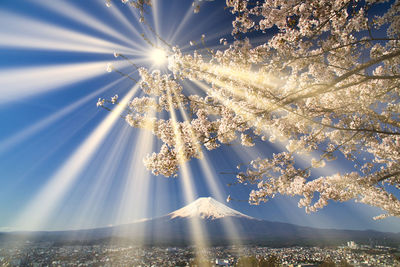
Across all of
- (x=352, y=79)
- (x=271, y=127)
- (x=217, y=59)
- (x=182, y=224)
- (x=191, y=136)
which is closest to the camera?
(x=191, y=136)

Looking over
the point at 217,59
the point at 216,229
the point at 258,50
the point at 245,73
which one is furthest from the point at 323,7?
the point at 216,229

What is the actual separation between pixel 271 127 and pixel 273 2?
448 cm

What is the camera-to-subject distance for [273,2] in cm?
480

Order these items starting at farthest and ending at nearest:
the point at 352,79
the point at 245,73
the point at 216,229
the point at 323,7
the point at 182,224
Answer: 1. the point at 182,224
2. the point at 216,229
3. the point at 352,79
4. the point at 245,73
5. the point at 323,7

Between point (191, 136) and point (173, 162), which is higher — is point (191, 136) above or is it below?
above

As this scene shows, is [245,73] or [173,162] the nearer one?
[173,162]

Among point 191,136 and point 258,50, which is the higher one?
point 258,50

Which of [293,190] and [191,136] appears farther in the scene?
[293,190]

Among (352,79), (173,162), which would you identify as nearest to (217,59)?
(173,162)

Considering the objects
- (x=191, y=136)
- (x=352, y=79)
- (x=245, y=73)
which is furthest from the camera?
(x=352, y=79)

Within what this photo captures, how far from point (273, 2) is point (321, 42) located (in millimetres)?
1786

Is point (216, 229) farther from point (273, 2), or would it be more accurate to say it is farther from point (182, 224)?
point (273, 2)

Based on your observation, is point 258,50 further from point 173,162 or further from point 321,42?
point 173,162

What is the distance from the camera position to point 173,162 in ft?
14.2
